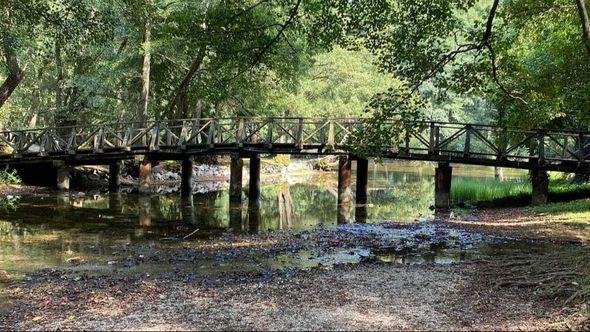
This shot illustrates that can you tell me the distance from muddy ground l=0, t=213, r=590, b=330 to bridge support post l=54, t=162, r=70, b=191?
13.3m

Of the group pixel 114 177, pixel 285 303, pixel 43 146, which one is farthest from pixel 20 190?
pixel 285 303

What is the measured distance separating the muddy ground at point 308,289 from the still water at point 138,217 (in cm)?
129

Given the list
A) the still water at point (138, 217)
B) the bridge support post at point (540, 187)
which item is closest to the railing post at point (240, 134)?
the still water at point (138, 217)

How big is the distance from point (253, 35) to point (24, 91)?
39025 millimetres

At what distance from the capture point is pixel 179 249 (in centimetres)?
1270

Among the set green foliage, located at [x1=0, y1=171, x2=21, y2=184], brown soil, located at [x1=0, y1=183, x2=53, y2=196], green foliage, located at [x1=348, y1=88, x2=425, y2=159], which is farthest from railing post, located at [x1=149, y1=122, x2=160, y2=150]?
green foliage, located at [x1=348, y1=88, x2=425, y2=159]

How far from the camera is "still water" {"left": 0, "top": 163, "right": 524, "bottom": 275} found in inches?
492

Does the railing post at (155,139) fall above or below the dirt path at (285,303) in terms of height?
above

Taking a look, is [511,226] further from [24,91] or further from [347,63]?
[24,91]

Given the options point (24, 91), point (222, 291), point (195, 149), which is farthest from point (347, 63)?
point (222, 291)

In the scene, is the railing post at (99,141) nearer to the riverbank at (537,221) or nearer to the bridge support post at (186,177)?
the bridge support post at (186,177)

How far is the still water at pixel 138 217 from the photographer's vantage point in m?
12.5

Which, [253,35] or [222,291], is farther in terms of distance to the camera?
[253,35]

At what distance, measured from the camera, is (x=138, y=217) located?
1811cm
